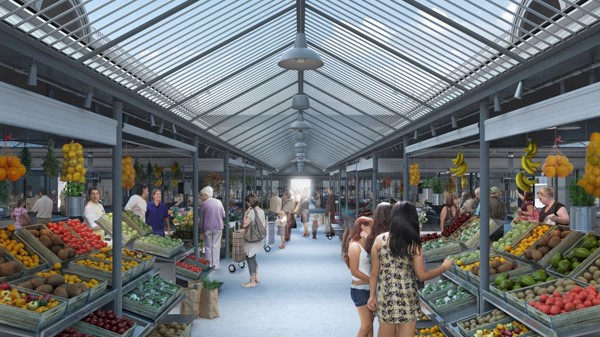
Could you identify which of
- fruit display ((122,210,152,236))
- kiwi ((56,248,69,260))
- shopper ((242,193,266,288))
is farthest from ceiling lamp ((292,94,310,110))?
kiwi ((56,248,69,260))

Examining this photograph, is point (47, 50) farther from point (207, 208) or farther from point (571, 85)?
point (207, 208)

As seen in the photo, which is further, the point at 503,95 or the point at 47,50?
the point at 503,95

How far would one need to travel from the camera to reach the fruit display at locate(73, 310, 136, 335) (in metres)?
5.35

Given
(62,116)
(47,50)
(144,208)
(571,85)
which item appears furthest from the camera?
(144,208)

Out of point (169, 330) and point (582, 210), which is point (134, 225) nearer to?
point (169, 330)

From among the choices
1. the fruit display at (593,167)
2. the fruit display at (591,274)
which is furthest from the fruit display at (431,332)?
the fruit display at (593,167)

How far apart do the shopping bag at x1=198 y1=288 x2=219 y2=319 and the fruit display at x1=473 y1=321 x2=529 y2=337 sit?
389 centimetres

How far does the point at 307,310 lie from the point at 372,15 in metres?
4.56

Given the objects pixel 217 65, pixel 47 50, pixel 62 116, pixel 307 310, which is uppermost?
pixel 217 65

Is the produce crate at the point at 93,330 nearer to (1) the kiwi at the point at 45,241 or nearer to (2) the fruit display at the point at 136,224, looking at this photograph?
(1) the kiwi at the point at 45,241

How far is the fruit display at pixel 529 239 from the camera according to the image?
22.8 feet

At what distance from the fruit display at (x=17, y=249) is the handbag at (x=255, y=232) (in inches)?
192

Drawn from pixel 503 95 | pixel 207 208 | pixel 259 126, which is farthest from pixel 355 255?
pixel 259 126

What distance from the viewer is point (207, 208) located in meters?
11.1
